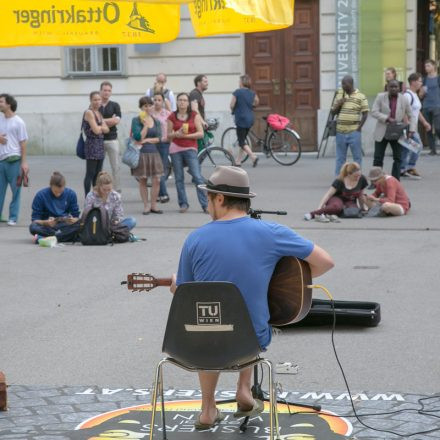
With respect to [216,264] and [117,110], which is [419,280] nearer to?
[216,264]

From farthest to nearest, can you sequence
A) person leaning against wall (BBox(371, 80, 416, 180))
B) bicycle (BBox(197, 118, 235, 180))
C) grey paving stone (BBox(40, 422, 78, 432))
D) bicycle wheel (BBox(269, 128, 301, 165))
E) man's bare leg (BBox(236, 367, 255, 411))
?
bicycle wheel (BBox(269, 128, 301, 165)) < bicycle (BBox(197, 118, 235, 180)) < person leaning against wall (BBox(371, 80, 416, 180)) < grey paving stone (BBox(40, 422, 78, 432)) < man's bare leg (BBox(236, 367, 255, 411))

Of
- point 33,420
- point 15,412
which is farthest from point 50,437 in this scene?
point 15,412

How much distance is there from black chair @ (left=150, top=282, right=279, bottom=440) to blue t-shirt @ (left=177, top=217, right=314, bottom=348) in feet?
1.26

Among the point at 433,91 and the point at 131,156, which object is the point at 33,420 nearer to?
the point at 131,156

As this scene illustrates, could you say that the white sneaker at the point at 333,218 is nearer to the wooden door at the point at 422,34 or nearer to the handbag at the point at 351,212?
the handbag at the point at 351,212

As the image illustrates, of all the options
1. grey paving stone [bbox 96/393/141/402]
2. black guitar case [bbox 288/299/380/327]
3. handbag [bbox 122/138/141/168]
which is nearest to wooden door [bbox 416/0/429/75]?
handbag [bbox 122/138/141/168]

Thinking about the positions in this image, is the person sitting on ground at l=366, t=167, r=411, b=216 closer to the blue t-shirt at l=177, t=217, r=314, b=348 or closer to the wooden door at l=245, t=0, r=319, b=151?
the wooden door at l=245, t=0, r=319, b=151

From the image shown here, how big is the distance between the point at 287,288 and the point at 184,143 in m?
10.8

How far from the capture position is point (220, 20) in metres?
7.82

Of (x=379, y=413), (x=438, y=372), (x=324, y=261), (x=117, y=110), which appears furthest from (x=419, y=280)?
(x=117, y=110)

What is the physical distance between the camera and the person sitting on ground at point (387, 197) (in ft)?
50.9

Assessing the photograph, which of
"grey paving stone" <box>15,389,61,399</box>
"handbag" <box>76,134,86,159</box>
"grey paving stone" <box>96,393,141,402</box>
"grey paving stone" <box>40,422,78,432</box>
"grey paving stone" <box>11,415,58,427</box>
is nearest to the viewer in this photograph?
"grey paving stone" <box>40,422,78,432</box>

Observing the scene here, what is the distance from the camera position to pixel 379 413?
637 cm

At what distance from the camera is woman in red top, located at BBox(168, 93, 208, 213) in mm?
16250
